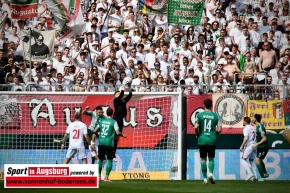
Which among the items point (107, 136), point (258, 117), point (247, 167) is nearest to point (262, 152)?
point (247, 167)

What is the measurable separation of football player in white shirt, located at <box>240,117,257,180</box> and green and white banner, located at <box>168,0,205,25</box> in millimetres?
4034

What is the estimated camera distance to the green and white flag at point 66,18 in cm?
2430

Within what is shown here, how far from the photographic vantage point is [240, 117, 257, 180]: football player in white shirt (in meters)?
22.6

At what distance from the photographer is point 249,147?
22891 mm

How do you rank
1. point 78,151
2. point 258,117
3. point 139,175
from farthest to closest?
point 139,175
point 258,117
point 78,151

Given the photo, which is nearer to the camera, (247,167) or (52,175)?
(52,175)

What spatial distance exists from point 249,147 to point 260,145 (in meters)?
0.32

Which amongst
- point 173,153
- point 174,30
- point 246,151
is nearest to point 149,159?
point 173,153

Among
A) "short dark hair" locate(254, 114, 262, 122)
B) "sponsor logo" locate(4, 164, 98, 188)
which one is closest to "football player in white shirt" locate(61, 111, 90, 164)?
"short dark hair" locate(254, 114, 262, 122)

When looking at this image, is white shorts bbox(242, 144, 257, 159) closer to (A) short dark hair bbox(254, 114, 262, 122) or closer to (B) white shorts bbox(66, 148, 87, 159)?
(A) short dark hair bbox(254, 114, 262, 122)

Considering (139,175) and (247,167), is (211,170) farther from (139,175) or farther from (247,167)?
(139,175)

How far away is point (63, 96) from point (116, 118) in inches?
132

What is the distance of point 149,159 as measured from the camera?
78.8ft

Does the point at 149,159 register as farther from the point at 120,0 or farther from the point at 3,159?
the point at 120,0
